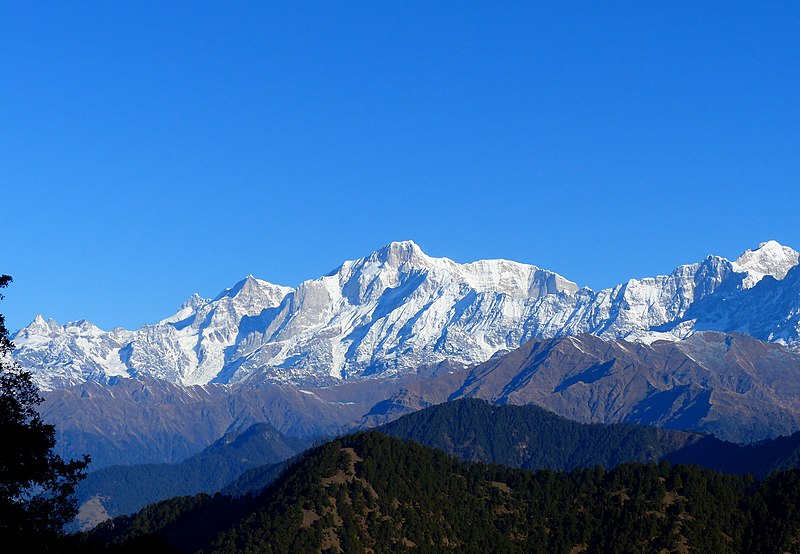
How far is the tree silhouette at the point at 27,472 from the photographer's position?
1802 inches

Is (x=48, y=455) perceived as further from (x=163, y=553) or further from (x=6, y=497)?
(x=163, y=553)

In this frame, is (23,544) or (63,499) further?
(63,499)

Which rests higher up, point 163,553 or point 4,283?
point 4,283

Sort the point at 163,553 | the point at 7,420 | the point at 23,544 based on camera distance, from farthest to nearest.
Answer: the point at 163,553 < the point at 7,420 < the point at 23,544

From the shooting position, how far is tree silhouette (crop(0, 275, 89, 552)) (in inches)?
1802

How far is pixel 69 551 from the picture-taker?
4584 centimetres

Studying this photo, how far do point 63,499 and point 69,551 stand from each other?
3.26 meters

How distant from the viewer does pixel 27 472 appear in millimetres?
47469

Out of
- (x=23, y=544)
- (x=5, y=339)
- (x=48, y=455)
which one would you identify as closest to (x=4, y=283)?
(x=5, y=339)

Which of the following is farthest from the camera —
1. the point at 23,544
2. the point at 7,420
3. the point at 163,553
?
the point at 163,553

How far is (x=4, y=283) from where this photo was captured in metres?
48.7

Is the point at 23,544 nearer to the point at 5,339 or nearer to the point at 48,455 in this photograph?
the point at 48,455

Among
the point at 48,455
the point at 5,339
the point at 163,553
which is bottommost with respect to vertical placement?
the point at 163,553

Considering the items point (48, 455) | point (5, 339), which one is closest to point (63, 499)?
point (48, 455)
